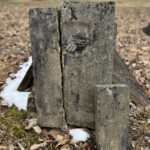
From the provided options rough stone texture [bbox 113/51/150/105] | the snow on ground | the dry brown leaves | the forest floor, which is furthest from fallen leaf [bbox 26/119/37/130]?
the dry brown leaves

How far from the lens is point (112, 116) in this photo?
2.30 metres

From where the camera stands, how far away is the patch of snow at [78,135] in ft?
8.21

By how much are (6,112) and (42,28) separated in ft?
4.48

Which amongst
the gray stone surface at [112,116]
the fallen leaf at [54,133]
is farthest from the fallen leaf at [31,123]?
the gray stone surface at [112,116]

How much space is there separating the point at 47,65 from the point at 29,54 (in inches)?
118

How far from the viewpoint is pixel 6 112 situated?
303 cm

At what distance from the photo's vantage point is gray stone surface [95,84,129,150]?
225 centimetres

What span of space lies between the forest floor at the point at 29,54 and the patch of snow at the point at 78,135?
0.06m

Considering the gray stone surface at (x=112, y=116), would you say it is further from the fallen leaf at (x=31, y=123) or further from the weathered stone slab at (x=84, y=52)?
the fallen leaf at (x=31, y=123)

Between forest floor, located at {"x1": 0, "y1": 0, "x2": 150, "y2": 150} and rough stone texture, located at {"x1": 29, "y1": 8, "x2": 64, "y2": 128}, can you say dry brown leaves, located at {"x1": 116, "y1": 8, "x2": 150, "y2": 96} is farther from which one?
rough stone texture, located at {"x1": 29, "y1": 8, "x2": 64, "y2": 128}

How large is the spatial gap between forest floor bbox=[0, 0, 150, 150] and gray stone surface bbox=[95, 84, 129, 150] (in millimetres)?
227

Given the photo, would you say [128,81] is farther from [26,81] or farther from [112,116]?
[26,81]

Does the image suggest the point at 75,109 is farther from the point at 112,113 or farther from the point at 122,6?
the point at 122,6

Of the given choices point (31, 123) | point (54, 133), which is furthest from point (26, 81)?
point (54, 133)
